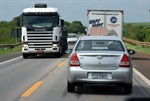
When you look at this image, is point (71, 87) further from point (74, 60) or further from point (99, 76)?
point (99, 76)

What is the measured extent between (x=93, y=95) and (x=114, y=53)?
4.08 feet

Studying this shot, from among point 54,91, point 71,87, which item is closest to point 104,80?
point 71,87

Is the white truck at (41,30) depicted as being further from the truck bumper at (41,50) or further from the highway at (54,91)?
the highway at (54,91)

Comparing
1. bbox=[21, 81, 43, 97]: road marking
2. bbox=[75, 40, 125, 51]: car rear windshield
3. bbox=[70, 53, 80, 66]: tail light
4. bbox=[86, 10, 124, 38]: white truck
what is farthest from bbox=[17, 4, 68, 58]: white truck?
bbox=[70, 53, 80, 66]: tail light

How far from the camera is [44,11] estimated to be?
84.9 feet

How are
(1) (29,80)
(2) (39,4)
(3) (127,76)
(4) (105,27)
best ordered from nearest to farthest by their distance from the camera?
1. (3) (127,76)
2. (1) (29,80)
3. (4) (105,27)
4. (2) (39,4)

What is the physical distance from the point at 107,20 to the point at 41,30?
4.36 m

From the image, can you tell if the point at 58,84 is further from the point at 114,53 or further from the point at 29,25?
the point at 29,25

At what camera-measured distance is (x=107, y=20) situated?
83.9ft

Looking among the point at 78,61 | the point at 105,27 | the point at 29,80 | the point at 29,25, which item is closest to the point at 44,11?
the point at 29,25

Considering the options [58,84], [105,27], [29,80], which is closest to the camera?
[58,84]

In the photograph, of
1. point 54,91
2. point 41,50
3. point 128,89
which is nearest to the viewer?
point 128,89

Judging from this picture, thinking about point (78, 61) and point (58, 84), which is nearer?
point (78, 61)

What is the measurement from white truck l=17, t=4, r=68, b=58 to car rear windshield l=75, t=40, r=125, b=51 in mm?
14989
